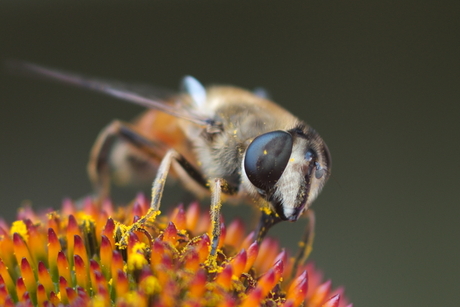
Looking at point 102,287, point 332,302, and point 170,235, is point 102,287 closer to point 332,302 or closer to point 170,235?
point 170,235

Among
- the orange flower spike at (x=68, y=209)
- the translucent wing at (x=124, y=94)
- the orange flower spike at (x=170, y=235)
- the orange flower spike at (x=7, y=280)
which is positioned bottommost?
the orange flower spike at (x=7, y=280)

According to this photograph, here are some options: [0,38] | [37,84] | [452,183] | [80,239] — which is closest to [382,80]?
[452,183]

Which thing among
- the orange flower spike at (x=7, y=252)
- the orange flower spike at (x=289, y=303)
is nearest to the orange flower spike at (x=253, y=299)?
the orange flower spike at (x=289, y=303)

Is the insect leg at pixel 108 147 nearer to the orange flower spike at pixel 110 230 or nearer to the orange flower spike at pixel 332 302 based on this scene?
the orange flower spike at pixel 110 230

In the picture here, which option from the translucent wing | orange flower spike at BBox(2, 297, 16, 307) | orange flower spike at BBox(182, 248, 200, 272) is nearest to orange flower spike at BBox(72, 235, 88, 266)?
orange flower spike at BBox(2, 297, 16, 307)

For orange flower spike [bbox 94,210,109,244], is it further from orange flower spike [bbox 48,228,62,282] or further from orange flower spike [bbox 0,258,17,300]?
orange flower spike [bbox 0,258,17,300]

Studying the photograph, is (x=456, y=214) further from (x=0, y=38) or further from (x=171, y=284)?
(x=0, y=38)

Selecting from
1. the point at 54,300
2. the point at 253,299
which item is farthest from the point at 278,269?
the point at 54,300
